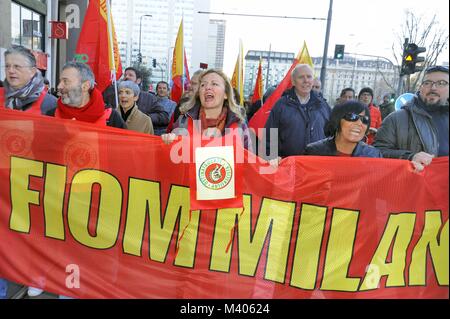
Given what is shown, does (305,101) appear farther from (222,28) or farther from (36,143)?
(222,28)

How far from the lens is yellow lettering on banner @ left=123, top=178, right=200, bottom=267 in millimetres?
2684

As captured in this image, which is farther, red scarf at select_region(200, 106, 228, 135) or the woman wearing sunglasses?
red scarf at select_region(200, 106, 228, 135)

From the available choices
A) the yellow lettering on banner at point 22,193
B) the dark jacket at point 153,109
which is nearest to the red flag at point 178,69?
the dark jacket at point 153,109

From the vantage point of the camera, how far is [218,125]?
2920mm

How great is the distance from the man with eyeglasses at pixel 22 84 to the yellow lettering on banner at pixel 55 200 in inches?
24.7

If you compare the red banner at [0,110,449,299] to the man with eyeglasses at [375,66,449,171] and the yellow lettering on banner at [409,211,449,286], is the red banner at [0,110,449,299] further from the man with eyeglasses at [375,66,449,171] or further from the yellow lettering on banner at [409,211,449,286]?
the man with eyeglasses at [375,66,449,171]

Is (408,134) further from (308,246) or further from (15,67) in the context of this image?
(15,67)

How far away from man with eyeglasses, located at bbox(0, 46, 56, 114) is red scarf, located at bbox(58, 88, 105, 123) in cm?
26

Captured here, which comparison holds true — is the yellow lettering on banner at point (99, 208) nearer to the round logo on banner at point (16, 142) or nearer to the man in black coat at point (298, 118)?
the round logo on banner at point (16, 142)

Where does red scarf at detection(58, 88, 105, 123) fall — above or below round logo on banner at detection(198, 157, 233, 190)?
above

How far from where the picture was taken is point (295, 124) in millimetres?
3889

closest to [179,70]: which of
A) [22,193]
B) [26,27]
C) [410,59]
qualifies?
[22,193]

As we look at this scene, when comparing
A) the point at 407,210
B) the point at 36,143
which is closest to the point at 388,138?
the point at 407,210

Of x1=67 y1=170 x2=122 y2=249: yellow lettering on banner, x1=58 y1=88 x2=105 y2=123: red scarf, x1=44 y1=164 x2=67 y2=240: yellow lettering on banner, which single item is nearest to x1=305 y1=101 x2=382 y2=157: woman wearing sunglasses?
x1=67 y1=170 x2=122 y2=249: yellow lettering on banner
